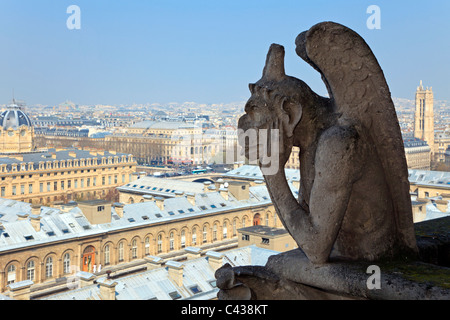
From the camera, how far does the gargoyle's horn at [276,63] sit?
4.00m

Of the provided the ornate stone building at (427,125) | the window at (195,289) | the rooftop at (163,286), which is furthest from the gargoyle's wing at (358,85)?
the ornate stone building at (427,125)

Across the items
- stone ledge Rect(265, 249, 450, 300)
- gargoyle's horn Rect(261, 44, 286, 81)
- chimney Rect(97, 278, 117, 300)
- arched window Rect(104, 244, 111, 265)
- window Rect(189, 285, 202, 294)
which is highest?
gargoyle's horn Rect(261, 44, 286, 81)

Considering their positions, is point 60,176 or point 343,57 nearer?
point 343,57

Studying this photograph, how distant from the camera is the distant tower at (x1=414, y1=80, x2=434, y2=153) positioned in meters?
131

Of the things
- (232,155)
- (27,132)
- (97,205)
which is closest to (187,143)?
(27,132)

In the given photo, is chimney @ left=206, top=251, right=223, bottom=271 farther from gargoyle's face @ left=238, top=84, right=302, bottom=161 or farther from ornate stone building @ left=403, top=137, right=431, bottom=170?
ornate stone building @ left=403, top=137, right=431, bottom=170

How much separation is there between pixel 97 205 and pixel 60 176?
137 feet

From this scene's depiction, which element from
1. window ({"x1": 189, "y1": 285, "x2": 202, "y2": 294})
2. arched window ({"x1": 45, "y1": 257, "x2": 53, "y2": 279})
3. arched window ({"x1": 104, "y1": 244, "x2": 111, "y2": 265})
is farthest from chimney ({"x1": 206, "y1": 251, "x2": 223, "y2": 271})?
arched window ({"x1": 104, "y1": 244, "x2": 111, "y2": 265})

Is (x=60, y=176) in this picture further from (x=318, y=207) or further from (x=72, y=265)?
(x=318, y=207)

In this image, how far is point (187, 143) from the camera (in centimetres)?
11688

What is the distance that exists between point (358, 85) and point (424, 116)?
138114 mm

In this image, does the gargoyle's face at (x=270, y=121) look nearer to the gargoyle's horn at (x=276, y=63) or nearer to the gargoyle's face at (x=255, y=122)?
the gargoyle's face at (x=255, y=122)

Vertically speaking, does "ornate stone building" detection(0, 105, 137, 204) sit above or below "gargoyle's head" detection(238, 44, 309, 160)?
below

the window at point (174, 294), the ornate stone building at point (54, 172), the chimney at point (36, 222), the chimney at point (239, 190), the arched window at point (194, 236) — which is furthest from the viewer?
the ornate stone building at point (54, 172)
